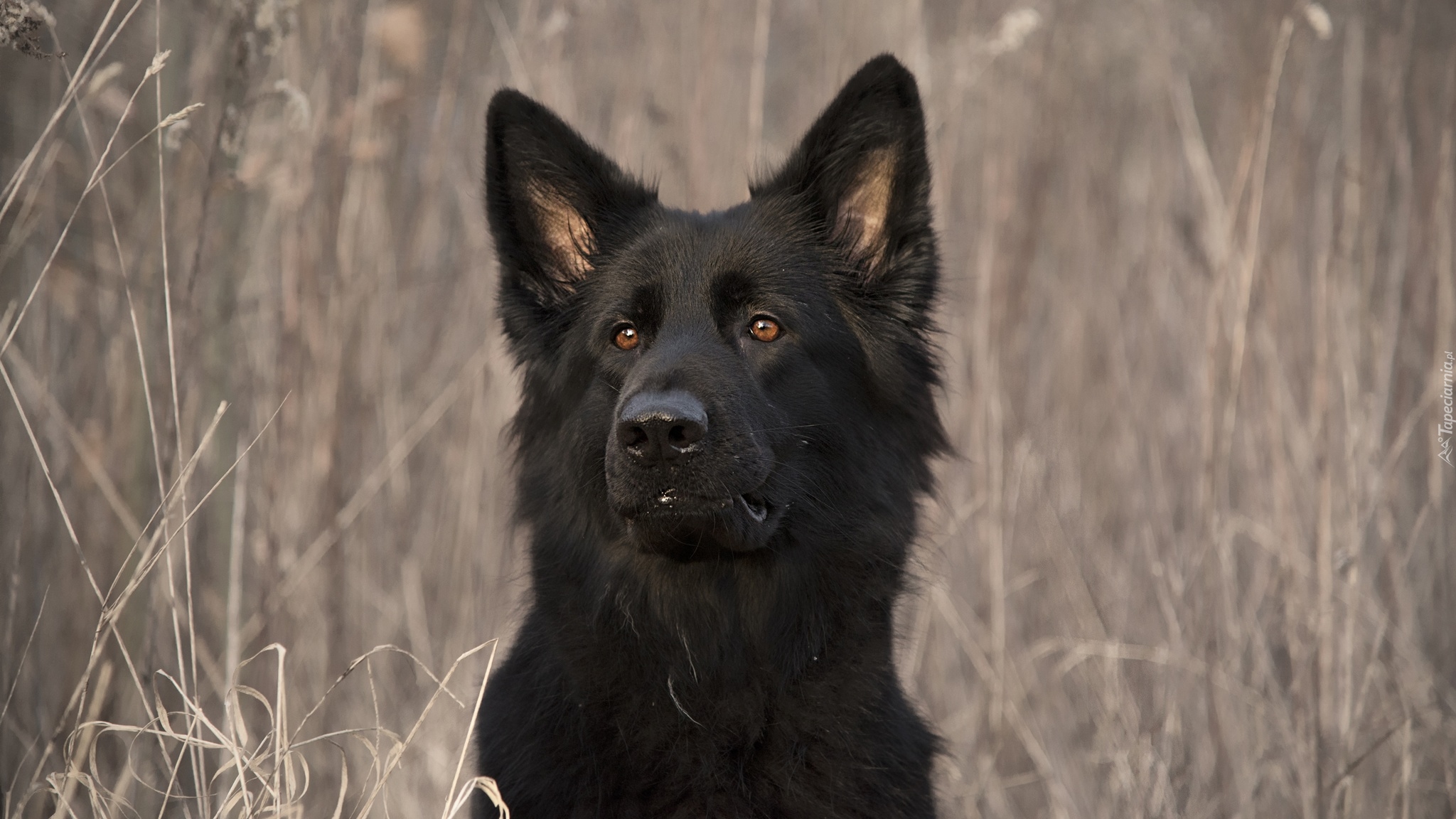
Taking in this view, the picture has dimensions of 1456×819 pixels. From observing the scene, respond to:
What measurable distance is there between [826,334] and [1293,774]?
2080 millimetres

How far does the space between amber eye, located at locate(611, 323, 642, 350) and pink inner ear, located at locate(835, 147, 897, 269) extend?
0.61 metres

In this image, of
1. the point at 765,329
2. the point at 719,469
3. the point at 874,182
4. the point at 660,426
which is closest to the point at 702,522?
the point at 719,469

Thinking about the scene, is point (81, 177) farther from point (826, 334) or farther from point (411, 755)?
point (826, 334)

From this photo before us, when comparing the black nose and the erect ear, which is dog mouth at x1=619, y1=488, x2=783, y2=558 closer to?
the black nose

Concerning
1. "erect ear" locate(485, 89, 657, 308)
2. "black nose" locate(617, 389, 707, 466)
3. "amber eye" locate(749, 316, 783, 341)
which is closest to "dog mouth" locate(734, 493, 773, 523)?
"black nose" locate(617, 389, 707, 466)

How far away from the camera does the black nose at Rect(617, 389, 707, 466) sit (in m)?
2.23

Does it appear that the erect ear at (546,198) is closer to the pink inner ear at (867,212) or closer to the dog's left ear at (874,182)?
the dog's left ear at (874,182)

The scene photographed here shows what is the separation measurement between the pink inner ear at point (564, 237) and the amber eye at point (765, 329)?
0.54 m

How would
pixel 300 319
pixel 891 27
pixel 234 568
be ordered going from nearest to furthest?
pixel 234 568
pixel 300 319
pixel 891 27

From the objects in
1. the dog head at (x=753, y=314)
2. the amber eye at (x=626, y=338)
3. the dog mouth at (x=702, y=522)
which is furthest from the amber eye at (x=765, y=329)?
the dog mouth at (x=702, y=522)

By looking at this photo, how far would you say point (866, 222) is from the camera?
114 inches

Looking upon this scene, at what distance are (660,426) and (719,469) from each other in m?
0.17

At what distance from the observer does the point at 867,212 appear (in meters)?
2.90

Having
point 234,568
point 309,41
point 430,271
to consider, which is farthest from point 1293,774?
point 309,41
